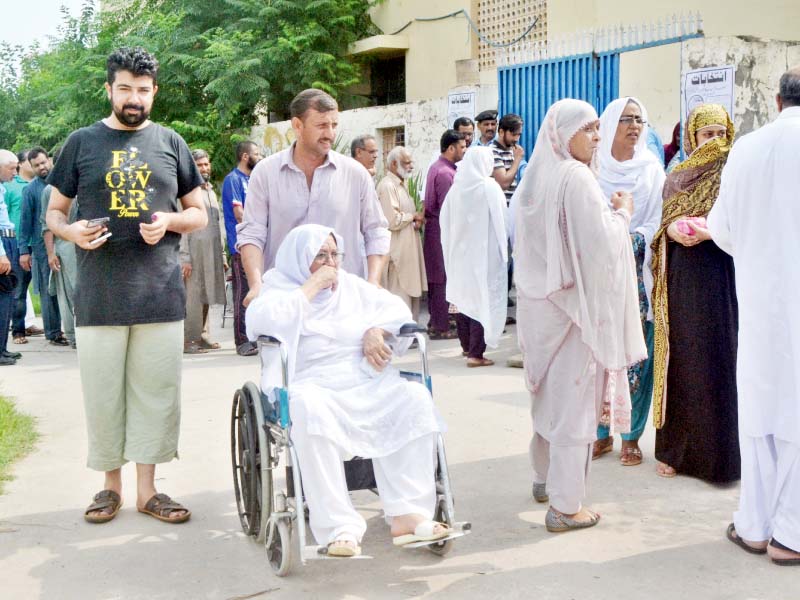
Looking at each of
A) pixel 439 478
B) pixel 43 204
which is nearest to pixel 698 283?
pixel 439 478

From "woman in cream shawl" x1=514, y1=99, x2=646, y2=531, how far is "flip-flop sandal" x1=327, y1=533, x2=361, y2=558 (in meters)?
1.08

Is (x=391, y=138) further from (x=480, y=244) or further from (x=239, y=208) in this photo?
(x=480, y=244)

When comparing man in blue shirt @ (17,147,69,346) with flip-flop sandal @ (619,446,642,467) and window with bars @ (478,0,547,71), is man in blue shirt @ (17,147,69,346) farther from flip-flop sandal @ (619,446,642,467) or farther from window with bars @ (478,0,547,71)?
window with bars @ (478,0,547,71)

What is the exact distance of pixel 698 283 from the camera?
194 inches

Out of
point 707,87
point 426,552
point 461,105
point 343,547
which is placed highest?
point 461,105

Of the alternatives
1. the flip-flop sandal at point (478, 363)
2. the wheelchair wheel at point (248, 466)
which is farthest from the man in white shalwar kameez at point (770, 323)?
the flip-flop sandal at point (478, 363)

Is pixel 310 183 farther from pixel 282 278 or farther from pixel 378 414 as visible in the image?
pixel 378 414

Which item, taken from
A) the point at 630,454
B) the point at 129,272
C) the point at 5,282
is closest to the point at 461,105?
the point at 5,282

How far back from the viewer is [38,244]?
Result: 10.2 m

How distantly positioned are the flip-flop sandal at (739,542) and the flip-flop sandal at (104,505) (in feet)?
9.12

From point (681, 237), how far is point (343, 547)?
2364 mm

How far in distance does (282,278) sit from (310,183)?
0.66 metres

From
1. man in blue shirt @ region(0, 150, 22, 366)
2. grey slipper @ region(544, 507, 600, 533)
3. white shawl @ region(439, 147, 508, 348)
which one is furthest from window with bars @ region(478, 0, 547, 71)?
grey slipper @ region(544, 507, 600, 533)

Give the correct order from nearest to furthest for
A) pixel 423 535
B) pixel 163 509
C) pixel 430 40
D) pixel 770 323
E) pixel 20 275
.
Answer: pixel 423 535
pixel 770 323
pixel 163 509
pixel 20 275
pixel 430 40
